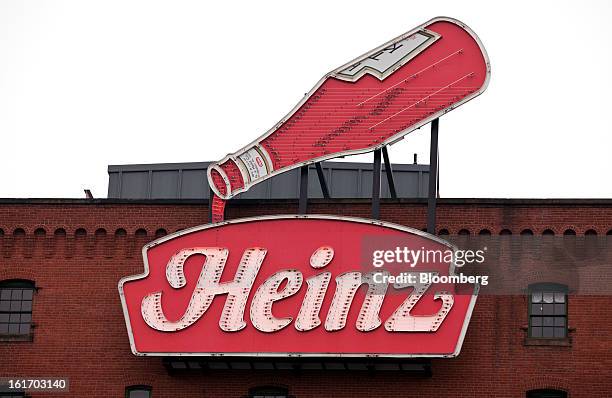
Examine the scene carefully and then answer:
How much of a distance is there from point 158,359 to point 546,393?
39.0ft

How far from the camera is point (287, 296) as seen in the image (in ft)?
145

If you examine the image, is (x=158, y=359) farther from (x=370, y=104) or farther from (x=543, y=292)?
(x=543, y=292)

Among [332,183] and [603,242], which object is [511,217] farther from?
[332,183]

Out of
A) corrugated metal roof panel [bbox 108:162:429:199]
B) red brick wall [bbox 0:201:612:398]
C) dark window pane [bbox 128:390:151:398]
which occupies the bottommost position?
dark window pane [bbox 128:390:151:398]

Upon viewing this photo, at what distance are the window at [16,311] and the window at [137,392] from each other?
148 inches

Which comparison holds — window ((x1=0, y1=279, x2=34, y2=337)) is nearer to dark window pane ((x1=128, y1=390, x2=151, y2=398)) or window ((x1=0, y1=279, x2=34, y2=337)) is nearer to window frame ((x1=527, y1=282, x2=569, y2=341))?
dark window pane ((x1=128, y1=390, x2=151, y2=398))

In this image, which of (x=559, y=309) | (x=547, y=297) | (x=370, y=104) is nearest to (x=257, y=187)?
(x=370, y=104)

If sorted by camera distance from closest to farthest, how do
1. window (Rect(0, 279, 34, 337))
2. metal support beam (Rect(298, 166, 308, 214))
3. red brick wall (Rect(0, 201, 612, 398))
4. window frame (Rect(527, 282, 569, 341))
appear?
red brick wall (Rect(0, 201, 612, 398)) → window frame (Rect(527, 282, 569, 341)) → metal support beam (Rect(298, 166, 308, 214)) → window (Rect(0, 279, 34, 337))

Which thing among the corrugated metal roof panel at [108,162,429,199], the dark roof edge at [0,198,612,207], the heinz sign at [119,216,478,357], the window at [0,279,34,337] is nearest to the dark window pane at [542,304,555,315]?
the heinz sign at [119,216,478,357]

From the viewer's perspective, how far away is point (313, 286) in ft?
145

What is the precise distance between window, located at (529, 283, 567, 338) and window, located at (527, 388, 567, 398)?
1.68 meters

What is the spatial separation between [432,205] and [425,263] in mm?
1836

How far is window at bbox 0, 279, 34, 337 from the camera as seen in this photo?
4641cm

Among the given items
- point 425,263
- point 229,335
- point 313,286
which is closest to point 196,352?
point 229,335
